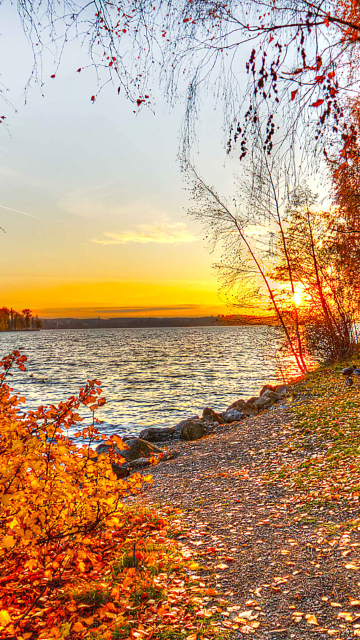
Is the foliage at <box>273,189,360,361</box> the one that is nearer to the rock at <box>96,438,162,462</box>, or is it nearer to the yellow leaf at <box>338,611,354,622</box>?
the rock at <box>96,438,162,462</box>

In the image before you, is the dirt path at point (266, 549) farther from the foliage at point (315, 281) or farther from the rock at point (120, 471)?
the foliage at point (315, 281)

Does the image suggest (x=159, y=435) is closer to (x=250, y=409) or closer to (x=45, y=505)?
(x=250, y=409)

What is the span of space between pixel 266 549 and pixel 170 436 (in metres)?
10.1

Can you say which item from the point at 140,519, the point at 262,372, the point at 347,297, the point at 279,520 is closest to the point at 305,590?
the point at 279,520

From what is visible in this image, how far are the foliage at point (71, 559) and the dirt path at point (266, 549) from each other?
0.51 m

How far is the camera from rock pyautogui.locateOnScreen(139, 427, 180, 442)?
14836 millimetres

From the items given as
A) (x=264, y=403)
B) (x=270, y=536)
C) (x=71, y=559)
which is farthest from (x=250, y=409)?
(x=71, y=559)

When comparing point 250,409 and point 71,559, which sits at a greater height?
point 71,559

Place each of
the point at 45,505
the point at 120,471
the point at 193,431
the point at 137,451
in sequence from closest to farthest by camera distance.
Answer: the point at 45,505 → the point at 120,471 → the point at 137,451 → the point at 193,431

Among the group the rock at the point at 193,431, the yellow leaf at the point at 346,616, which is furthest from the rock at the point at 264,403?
the yellow leaf at the point at 346,616

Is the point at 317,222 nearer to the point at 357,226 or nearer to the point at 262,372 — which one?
the point at 357,226

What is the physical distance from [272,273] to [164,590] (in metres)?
14.1

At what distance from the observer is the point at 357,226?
39.5ft

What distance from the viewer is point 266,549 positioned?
5.12 metres
